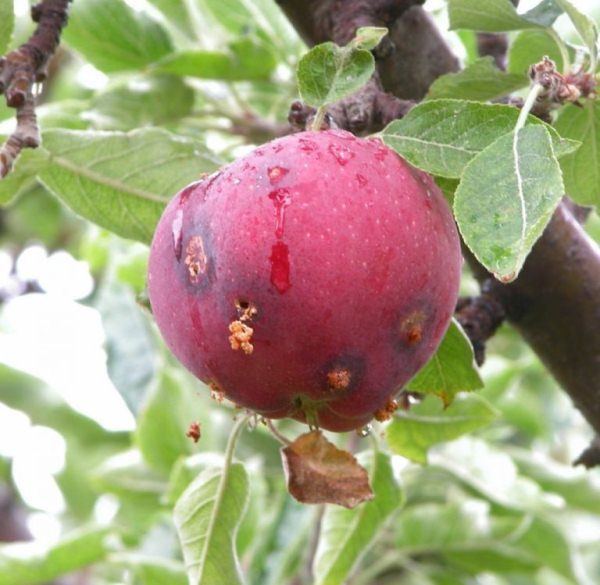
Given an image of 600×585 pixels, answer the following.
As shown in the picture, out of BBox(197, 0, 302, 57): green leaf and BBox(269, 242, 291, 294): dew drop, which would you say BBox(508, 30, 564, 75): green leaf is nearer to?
BBox(269, 242, 291, 294): dew drop

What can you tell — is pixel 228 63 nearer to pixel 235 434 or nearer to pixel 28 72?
pixel 28 72

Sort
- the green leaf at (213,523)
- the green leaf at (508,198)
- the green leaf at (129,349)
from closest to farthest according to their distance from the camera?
the green leaf at (508,198) < the green leaf at (213,523) < the green leaf at (129,349)

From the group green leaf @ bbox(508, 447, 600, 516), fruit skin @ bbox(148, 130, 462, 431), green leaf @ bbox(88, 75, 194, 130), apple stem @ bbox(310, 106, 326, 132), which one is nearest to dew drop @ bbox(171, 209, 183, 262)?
fruit skin @ bbox(148, 130, 462, 431)

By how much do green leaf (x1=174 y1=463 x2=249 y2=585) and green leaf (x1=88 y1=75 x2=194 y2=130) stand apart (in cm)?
54

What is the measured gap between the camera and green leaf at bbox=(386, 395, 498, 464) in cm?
106

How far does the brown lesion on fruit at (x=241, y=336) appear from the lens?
2.10ft

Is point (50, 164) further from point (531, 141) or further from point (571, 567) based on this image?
point (571, 567)

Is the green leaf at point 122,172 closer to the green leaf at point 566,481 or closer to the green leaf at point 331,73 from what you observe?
the green leaf at point 331,73

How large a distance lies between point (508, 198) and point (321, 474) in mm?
208

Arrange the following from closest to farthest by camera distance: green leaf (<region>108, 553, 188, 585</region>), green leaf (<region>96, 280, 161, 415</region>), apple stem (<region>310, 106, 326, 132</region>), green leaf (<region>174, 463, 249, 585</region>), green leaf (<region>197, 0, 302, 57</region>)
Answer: apple stem (<region>310, 106, 326, 132</region>)
green leaf (<region>174, 463, 249, 585</region>)
green leaf (<region>108, 553, 188, 585</region>)
green leaf (<region>197, 0, 302, 57</region>)
green leaf (<region>96, 280, 161, 415</region>)

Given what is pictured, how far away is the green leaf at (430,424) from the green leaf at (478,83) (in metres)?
0.29

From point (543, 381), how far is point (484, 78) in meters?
1.39

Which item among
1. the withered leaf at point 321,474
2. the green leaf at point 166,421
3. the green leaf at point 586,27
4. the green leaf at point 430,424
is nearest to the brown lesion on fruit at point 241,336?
the withered leaf at point 321,474

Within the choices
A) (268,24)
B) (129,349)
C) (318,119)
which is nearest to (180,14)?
(268,24)
